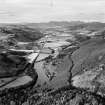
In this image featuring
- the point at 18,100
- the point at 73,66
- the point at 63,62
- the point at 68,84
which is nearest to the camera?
the point at 18,100

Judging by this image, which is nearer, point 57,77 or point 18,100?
point 18,100

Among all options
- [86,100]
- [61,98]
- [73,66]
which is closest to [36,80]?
[73,66]

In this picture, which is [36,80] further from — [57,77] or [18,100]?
[18,100]

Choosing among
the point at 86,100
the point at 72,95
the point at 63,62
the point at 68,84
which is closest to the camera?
the point at 86,100

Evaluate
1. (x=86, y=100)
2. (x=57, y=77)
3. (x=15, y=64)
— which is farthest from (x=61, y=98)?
(x=15, y=64)

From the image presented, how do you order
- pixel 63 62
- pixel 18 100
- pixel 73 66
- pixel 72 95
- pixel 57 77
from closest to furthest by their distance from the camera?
pixel 72 95 → pixel 18 100 → pixel 57 77 → pixel 73 66 → pixel 63 62

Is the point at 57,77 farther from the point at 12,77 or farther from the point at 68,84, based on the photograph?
the point at 12,77

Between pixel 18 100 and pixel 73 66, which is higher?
pixel 73 66

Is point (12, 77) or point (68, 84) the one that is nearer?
point (68, 84)

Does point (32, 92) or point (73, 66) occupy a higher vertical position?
point (73, 66)
